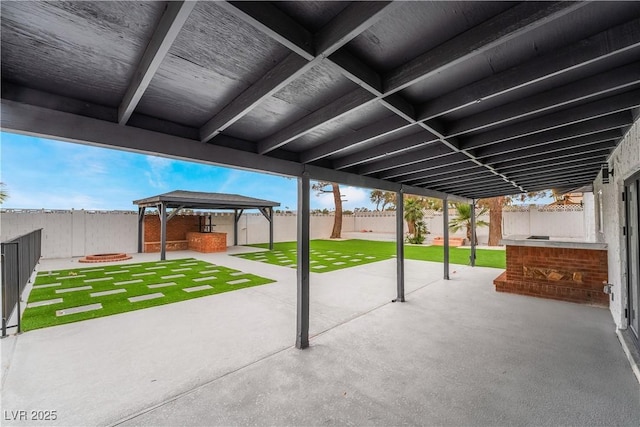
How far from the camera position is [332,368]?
3.03m

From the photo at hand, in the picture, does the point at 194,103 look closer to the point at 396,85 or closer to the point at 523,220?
the point at 396,85

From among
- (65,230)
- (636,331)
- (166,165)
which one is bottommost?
(636,331)

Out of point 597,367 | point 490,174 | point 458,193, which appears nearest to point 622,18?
point 597,367

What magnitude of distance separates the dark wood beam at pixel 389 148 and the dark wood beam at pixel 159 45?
246 centimetres

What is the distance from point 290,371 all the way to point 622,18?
11.9 feet

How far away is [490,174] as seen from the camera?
5352 millimetres

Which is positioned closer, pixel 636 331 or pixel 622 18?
pixel 622 18

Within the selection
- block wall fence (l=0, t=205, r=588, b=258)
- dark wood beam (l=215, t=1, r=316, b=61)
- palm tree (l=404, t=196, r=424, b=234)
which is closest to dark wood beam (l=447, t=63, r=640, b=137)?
dark wood beam (l=215, t=1, r=316, b=61)

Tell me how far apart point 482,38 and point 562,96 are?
3.86 feet

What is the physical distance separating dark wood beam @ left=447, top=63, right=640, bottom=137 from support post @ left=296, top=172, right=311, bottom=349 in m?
1.90

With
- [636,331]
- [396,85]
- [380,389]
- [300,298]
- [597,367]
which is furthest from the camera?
[300,298]

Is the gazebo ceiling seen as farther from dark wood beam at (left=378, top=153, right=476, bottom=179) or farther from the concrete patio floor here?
the concrete patio floor

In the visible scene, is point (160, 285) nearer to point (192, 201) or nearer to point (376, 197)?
point (192, 201)

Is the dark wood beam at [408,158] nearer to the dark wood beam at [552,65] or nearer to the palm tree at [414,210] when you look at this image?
the dark wood beam at [552,65]
